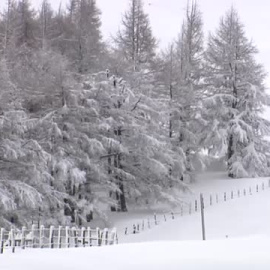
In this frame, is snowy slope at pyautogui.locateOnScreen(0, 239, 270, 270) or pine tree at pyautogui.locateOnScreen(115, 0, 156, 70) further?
pine tree at pyautogui.locateOnScreen(115, 0, 156, 70)

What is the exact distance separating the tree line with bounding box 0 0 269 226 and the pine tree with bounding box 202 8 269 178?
0.09 meters

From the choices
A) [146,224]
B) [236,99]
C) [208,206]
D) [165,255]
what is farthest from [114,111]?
[165,255]

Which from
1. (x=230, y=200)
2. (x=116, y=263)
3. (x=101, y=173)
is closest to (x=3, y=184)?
(x=101, y=173)

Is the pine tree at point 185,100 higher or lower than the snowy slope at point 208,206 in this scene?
higher

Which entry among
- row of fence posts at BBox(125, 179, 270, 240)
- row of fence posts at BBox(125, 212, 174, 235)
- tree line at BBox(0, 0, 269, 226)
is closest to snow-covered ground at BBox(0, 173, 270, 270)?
row of fence posts at BBox(125, 212, 174, 235)

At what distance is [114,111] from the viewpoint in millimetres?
27047

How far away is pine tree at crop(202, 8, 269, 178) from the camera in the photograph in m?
32.2

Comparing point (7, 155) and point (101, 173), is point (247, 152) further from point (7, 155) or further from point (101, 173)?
point (7, 155)

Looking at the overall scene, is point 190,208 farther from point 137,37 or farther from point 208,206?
point 137,37

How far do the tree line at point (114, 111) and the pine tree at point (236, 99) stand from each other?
88 mm

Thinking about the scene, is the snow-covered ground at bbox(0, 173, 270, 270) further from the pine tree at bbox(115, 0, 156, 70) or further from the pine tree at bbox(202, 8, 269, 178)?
the pine tree at bbox(115, 0, 156, 70)

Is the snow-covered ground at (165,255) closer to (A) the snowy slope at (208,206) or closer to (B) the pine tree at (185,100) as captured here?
(A) the snowy slope at (208,206)

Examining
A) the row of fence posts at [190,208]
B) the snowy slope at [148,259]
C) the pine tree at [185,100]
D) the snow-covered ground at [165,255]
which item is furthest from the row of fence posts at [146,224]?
the snowy slope at [148,259]

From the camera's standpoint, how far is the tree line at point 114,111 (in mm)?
21344
